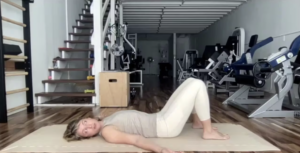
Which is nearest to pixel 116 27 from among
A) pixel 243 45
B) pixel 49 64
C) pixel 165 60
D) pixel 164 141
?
pixel 49 64

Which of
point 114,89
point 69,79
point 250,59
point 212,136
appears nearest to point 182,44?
point 69,79

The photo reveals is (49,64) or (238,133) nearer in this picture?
(238,133)

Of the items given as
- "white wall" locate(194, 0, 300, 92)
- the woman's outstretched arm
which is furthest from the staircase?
"white wall" locate(194, 0, 300, 92)

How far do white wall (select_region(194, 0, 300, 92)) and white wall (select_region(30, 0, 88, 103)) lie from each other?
4.46 metres

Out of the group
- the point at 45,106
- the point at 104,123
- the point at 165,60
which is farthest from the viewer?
the point at 165,60

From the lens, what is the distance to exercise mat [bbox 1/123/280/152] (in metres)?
1.90

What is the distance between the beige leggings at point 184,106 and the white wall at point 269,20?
3108 mm

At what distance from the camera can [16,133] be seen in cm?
247

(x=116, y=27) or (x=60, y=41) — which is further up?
(x=116, y=27)

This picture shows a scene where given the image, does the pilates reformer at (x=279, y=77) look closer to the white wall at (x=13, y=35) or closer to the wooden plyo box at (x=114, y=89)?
the wooden plyo box at (x=114, y=89)

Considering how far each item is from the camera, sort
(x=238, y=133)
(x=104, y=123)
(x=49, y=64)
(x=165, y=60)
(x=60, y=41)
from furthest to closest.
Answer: (x=165, y=60) → (x=60, y=41) → (x=49, y=64) → (x=238, y=133) → (x=104, y=123)

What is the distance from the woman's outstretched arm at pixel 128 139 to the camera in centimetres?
171

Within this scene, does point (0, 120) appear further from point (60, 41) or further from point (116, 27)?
point (116, 27)

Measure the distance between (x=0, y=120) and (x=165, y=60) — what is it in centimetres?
1356
